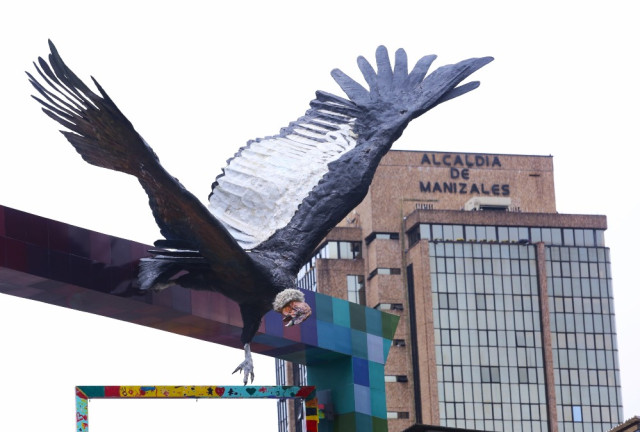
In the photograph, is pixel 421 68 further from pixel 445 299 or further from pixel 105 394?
pixel 445 299

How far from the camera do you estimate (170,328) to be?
21.9 meters

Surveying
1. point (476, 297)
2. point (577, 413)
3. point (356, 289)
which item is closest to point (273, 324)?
point (476, 297)

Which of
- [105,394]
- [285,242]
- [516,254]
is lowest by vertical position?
[105,394]

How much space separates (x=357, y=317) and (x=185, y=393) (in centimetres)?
472

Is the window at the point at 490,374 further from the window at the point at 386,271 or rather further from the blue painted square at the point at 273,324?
the blue painted square at the point at 273,324

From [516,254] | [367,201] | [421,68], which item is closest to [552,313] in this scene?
[516,254]

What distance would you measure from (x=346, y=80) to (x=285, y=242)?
164 inches

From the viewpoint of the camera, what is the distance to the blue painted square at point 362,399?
24.7 metres

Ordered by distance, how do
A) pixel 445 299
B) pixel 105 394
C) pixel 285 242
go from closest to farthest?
1. pixel 285 242
2. pixel 105 394
3. pixel 445 299

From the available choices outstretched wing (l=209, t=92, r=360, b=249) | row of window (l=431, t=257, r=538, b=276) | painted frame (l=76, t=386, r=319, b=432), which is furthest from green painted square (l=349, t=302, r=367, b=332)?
row of window (l=431, t=257, r=538, b=276)

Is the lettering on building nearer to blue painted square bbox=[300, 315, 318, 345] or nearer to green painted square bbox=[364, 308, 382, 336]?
green painted square bbox=[364, 308, 382, 336]

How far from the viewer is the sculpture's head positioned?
17859 millimetres

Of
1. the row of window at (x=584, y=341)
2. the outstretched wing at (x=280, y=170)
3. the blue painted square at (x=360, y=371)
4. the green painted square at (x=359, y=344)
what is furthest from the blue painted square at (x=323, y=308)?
the row of window at (x=584, y=341)

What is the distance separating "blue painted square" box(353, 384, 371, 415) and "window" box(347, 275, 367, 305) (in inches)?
2650
